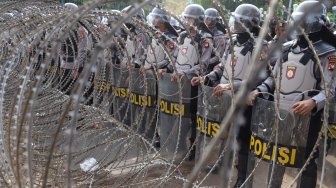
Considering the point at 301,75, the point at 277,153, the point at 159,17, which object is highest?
the point at 159,17

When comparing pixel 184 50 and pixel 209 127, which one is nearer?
pixel 209 127

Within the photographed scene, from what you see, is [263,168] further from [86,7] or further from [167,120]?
[86,7]

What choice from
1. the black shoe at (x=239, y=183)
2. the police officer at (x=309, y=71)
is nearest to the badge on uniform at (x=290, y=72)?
the police officer at (x=309, y=71)

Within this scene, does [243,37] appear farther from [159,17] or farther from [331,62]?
[159,17]

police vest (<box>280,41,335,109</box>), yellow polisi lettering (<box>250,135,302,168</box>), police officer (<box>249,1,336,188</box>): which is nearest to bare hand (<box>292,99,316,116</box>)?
police officer (<box>249,1,336,188</box>)

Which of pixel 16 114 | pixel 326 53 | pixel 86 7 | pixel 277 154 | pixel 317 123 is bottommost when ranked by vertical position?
pixel 277 154

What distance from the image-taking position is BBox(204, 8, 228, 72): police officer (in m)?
5.04

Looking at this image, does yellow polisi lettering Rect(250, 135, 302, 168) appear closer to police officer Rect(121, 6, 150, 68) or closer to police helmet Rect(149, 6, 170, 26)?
police officer Rect(121, 6, 150, 68)

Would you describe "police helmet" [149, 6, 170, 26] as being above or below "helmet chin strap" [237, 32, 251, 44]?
above

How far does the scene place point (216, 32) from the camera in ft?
18.2

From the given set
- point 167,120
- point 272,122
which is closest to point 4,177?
point 272,122

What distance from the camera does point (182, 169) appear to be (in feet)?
16.1

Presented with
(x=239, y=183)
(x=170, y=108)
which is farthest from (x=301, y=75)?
(x=170, y=108)

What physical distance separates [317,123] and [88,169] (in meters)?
1.79
